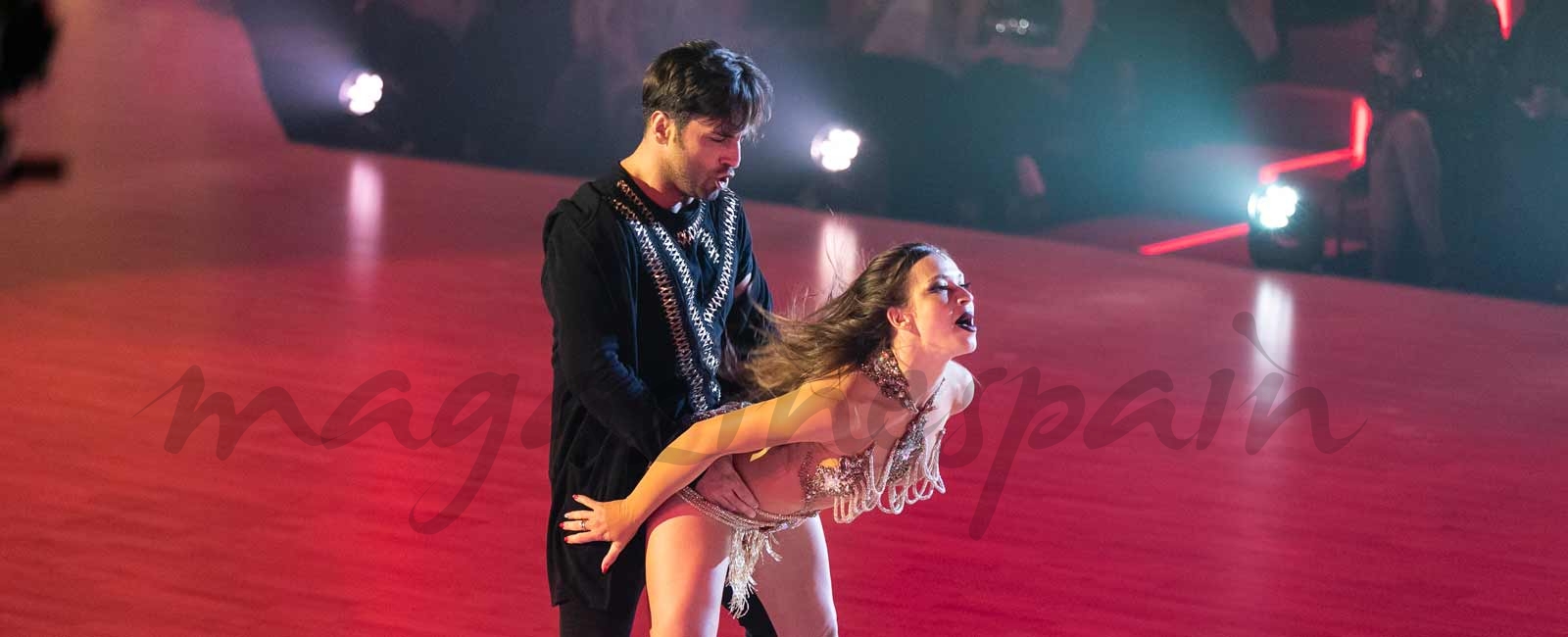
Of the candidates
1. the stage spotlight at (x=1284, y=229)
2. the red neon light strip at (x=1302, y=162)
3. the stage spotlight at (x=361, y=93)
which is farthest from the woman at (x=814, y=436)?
the stage spotlight at (x=361, y=93)

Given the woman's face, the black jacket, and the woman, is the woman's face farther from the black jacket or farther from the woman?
the black jacket

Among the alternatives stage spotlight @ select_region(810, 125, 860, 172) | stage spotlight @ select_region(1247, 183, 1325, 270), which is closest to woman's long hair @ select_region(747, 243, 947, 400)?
stage spotlight @ select_region(1247, 183, 1325, 270)

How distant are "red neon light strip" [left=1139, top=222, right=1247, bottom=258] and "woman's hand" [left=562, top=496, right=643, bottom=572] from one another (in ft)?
24.2

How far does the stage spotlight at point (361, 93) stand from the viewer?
1122cm

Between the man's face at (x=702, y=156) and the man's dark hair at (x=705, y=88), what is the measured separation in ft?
0.04

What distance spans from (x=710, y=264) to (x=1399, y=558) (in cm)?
264

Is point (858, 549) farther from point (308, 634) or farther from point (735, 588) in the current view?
point (735, 588)

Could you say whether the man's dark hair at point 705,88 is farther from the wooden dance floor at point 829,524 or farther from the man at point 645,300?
the wooden dance floor at point 829,524

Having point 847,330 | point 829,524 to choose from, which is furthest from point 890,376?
point 829,524

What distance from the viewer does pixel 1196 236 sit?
379 inches

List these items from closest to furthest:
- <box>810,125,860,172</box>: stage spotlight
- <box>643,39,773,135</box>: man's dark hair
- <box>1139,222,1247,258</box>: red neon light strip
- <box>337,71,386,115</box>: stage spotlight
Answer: <box>643,39,773,135</box>: man's dark hair < <box>1139,222,1247,258</box>: red neon light strip < <box>810,125,860,172</box>: stage spotlight < <box>337,71,386,115</box>: stage spotlight

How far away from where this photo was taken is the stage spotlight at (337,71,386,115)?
11.2 metres

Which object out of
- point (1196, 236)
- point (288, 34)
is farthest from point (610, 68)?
point (1196, 236)

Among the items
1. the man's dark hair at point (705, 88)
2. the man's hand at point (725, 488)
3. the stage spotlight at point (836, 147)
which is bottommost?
the man's hand at point (725, 488)
